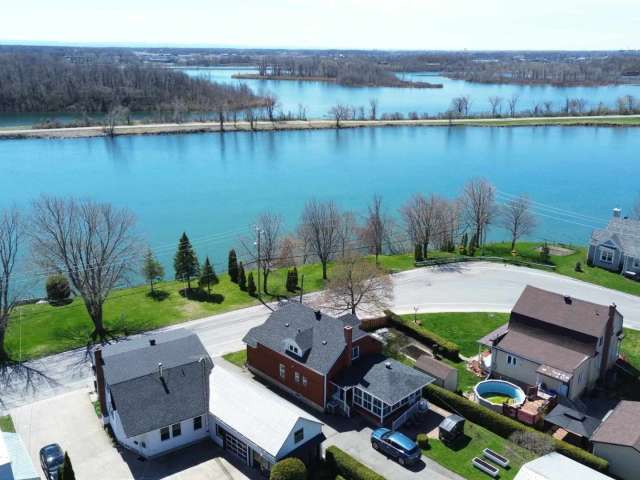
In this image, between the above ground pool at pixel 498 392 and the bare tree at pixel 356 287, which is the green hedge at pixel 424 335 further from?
the above ground pool at pixel 498 392

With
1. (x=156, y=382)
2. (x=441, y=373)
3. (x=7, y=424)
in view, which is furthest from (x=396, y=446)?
(x=7, y=424)

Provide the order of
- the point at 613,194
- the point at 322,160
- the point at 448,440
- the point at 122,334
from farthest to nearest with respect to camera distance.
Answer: the point at 322,160
the point at 613,194
the point at 122,334
the point at 448,440

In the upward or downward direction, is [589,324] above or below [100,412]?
above

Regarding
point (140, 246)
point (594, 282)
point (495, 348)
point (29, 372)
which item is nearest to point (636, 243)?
point (594, 282)

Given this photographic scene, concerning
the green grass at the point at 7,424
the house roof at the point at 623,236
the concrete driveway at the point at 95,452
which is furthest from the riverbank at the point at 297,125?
the concrete driveway at the point at 95,452

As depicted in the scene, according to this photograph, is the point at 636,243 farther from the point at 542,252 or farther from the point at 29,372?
the point at 29,372

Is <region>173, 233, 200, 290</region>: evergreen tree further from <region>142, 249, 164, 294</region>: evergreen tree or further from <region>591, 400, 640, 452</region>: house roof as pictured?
<region>591, 400, 640, 452</region>: house roof

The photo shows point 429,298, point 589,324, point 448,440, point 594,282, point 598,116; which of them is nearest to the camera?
point 448,440
